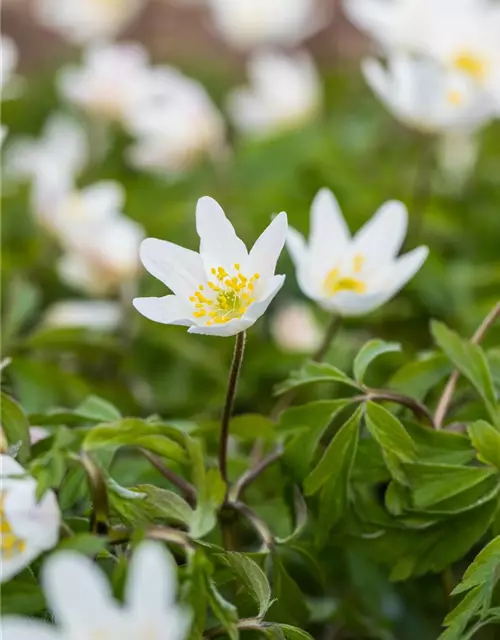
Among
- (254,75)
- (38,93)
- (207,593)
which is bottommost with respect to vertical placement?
(38,93)

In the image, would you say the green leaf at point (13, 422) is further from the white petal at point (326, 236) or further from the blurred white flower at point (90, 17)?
the blurred white flower at point (90, 17)

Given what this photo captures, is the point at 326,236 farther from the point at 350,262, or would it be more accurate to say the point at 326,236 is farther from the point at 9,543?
the point at 9,543

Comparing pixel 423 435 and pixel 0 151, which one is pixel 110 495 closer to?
pixel 423 435

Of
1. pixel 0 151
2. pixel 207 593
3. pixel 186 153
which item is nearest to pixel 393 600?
pixel 207 593

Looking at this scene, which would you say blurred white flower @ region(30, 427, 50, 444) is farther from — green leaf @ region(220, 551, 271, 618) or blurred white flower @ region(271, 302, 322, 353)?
blurred white flower @ region(271, 302, 322, 353)

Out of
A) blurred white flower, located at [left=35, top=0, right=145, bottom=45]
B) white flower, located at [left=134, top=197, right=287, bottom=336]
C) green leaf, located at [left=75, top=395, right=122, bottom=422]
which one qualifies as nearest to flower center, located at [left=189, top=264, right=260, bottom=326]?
white flower, located at [left=134, top=197, right=287, bottom=336]

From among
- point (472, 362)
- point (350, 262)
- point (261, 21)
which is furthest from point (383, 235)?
point (261, 21)
